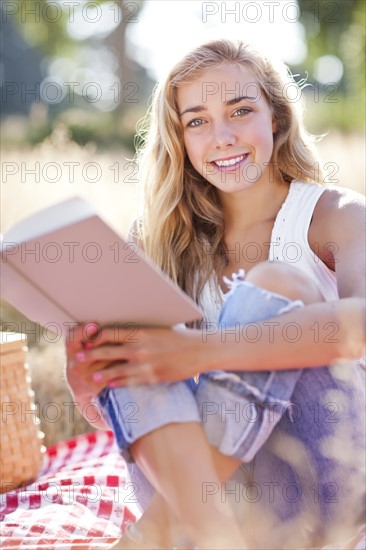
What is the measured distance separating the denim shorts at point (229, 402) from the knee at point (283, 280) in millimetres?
13

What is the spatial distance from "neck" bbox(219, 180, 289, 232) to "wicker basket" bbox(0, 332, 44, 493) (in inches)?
28.7

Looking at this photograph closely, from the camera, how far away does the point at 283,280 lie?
57.1 inches

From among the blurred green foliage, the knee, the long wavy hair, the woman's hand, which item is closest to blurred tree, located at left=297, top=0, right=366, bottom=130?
the blurred green foliage

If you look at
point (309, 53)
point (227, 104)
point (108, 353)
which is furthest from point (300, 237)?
point (309, 53)

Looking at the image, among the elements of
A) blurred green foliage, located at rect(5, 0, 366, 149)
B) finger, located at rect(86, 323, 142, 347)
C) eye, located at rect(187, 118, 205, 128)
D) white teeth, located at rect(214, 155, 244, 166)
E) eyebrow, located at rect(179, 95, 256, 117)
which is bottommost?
finger, located at rect(86, 323, 142, 347)

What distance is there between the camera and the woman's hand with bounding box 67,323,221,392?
1.41 m

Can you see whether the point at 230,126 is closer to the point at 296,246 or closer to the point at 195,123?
the point at 195,123

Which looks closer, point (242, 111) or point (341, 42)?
point (242, 111)

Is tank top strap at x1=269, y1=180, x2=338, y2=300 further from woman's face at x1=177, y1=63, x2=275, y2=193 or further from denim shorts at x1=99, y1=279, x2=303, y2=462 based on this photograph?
denim shorts at x1=99, y1=279, x2=303, y2=462

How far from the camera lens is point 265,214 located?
6.47 ft

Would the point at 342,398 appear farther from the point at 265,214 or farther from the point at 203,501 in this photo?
the point at 265,214

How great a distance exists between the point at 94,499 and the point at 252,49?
116cm

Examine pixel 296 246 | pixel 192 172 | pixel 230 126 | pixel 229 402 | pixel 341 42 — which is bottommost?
pixel 229 402

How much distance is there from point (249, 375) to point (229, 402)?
6 centimetres
